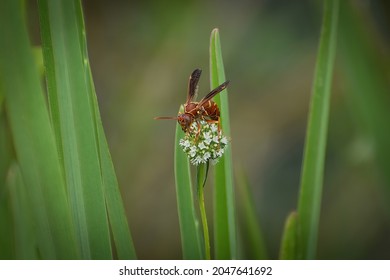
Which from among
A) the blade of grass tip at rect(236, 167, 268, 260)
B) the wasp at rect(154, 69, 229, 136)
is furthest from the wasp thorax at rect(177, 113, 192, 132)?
the blade of grass tip at rect(236, 167, 268, 260)

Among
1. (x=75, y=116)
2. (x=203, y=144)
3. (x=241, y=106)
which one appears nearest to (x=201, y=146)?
(x=203, y=144)

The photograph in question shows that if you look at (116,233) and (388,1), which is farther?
(388,1)

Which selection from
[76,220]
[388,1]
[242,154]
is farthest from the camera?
[242,154]

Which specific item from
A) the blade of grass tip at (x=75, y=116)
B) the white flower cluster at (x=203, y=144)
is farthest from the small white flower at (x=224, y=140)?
the blade of grass tip at (x=75, y=116)

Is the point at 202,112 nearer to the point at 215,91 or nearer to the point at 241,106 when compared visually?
the point at 215,91

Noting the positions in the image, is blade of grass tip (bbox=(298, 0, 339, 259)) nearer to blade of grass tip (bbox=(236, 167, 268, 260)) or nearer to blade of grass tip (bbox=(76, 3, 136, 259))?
blade of grass tip (bbox=(236, 167, 268, 260))

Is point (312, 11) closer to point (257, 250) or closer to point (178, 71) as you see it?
point (178, 71)

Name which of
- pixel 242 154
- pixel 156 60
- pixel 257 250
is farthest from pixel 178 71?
pixel 257 250
